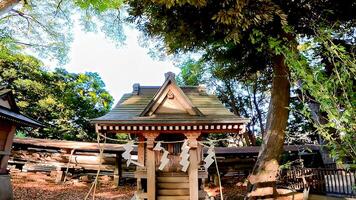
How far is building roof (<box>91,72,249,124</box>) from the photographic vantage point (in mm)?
9961

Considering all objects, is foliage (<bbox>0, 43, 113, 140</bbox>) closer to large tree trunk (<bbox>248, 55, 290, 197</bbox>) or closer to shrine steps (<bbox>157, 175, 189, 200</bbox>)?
shrine steps (<bbox>157, 175, 189, 200</bbox>)

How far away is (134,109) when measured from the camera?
1145cm

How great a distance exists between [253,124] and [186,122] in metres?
17.4

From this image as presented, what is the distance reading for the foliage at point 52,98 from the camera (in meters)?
21.4

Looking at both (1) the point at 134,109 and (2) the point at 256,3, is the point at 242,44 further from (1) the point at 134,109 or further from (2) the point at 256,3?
(1) the point at 134,109

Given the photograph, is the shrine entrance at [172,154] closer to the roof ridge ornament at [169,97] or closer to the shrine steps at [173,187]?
the shrine steps at [173,187]

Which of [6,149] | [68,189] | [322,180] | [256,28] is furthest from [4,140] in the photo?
[322,180]

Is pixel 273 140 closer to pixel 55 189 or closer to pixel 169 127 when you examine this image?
pixel 169 127

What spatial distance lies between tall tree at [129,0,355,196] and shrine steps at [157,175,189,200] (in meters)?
2.62

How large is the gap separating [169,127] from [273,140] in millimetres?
3909

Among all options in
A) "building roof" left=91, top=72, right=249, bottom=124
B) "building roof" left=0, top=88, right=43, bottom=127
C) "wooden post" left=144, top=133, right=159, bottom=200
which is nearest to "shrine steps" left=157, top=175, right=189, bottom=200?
"wooden post" left=144, top=133, right=159, bottom=200

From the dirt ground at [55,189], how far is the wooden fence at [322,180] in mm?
7983

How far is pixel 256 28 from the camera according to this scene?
27.9 feet

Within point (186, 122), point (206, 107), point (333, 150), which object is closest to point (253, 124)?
point (206, 107)
